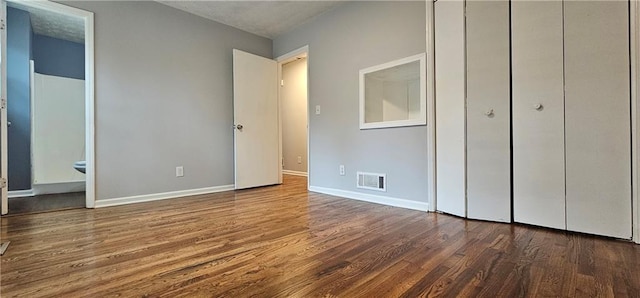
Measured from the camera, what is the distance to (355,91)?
10.4ft

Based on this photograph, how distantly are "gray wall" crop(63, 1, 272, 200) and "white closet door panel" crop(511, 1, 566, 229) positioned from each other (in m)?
3.30

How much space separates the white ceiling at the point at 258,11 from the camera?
3246mm

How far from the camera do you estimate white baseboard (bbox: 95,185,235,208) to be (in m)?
2.85

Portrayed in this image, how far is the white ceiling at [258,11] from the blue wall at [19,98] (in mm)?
1822

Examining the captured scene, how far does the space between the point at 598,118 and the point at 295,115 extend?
4.59 metres

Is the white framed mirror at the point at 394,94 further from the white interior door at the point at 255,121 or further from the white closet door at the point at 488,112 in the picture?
the white interior door at the point at 255,121

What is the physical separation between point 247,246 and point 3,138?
2.56m

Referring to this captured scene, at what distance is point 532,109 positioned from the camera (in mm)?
2033

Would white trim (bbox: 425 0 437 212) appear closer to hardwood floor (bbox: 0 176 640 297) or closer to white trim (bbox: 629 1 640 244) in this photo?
hardwood floor (bbox: 0 176 640 297)

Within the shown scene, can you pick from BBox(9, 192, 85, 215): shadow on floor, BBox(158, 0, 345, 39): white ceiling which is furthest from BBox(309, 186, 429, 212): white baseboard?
BBox(9, 192, 85, 215): shadow on floor

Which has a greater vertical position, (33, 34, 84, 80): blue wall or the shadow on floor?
(33, 34, 84, 80): blue wall

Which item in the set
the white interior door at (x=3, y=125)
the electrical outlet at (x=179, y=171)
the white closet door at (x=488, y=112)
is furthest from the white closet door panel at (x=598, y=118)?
the white interior door at (x=3, y=125)

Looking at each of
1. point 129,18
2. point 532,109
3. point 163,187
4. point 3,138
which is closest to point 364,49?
point 532,109

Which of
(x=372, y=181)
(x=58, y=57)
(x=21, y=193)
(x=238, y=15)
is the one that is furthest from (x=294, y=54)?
(x=21, y=193)
